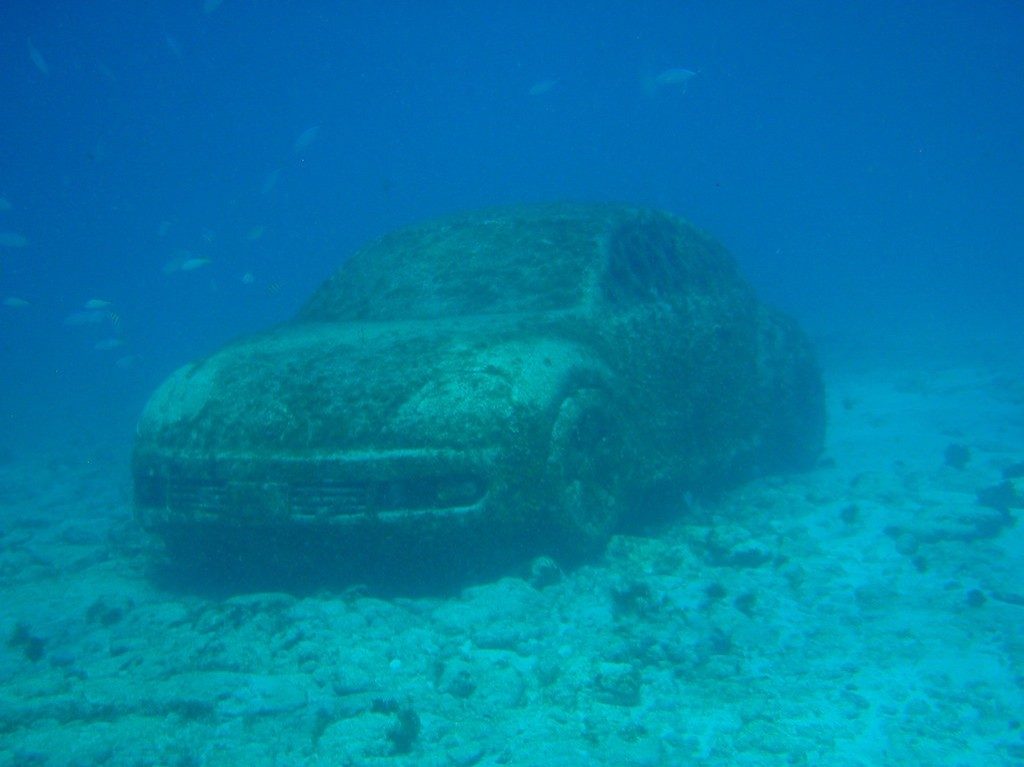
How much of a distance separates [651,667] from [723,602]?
0.88 meters

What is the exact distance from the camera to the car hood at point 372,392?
3764mm

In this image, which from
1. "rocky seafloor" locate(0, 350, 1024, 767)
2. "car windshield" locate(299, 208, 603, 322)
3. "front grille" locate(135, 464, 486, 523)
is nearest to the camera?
"rocky seafloor" locate(0, 350, 1024, 767)

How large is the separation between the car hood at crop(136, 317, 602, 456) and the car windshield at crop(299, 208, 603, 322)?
71 cm

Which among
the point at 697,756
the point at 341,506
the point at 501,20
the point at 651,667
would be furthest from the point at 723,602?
the point at 501,20

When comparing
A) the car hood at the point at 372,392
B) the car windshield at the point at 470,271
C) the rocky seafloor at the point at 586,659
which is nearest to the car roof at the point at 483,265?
the car windshield at the point at 470,271

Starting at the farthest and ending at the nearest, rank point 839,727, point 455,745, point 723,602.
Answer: point 723,602, point 839,727, point 455,745

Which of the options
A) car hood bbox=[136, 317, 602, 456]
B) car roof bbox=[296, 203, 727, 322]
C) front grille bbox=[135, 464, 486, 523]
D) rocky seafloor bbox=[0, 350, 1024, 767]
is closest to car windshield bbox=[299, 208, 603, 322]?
car roof bbox=[296, 203, 727, 322]

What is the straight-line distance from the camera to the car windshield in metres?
5.21

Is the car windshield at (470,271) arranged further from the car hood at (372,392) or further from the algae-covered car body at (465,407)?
the car hood at (372,392)

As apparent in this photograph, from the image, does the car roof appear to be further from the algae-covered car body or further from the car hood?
the car hood

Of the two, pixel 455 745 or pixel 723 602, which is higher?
pixel 723 602

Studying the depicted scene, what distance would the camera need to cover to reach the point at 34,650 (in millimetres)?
3715

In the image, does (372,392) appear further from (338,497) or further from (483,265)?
(483,265)

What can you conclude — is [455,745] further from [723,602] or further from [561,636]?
[723,602]
